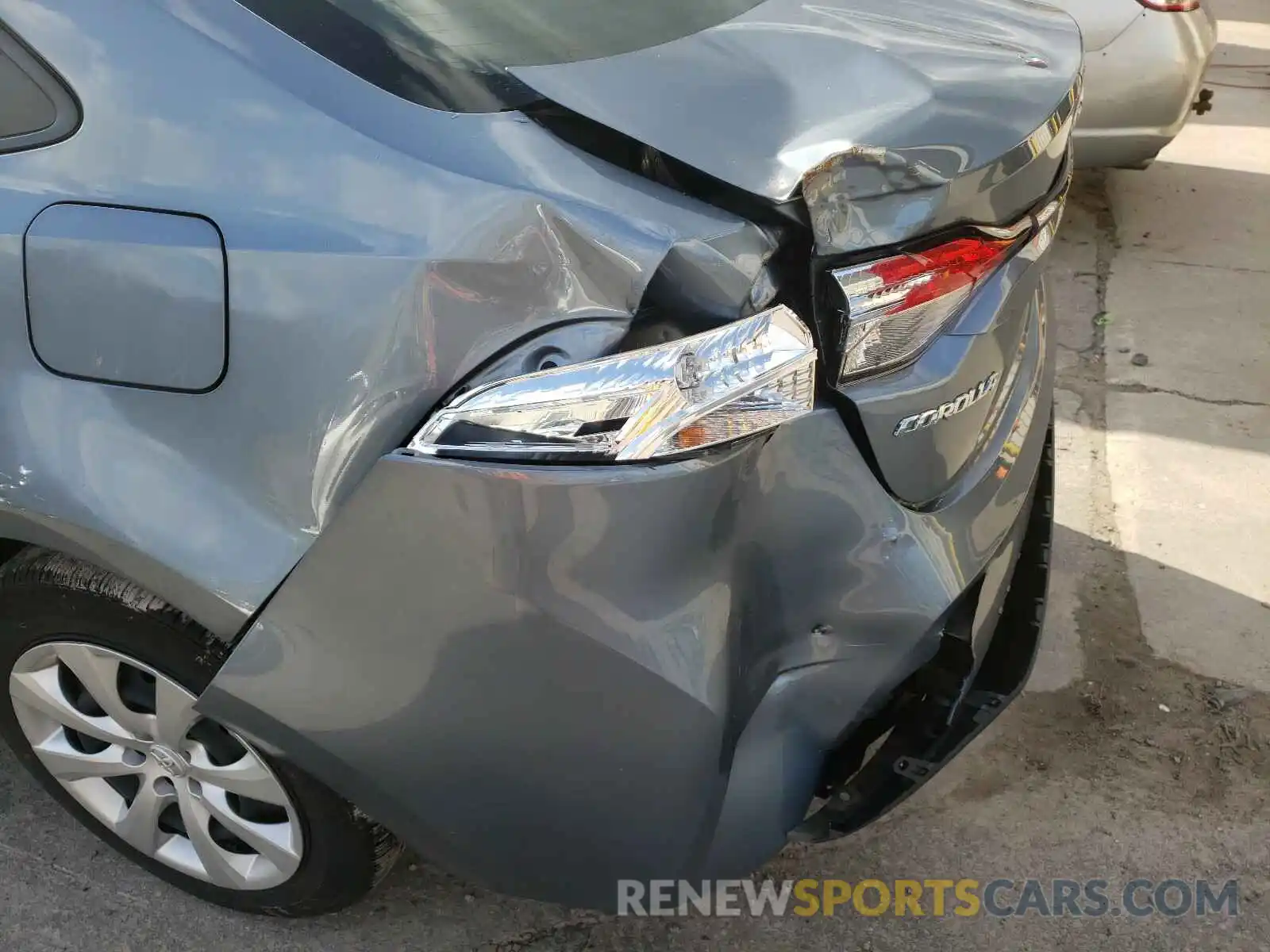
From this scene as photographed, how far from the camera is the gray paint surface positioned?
143 cm

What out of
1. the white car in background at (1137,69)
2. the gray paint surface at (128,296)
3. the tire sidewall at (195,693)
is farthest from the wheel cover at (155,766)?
the white car in background at (1137,69)

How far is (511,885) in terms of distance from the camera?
172 cm

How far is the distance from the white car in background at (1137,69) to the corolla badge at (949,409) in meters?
3.50

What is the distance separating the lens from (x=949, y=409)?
63.2 inches

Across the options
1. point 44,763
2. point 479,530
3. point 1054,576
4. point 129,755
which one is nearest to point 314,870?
point 129,755

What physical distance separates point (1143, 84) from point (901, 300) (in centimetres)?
389

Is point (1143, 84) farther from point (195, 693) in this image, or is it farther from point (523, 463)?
point (195, 693)

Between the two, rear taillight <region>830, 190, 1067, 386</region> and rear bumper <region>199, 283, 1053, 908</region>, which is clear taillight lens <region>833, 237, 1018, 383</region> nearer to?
rear taillight <region>830, 190, 1067, 386</region>

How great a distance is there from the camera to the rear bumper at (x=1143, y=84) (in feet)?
15.2

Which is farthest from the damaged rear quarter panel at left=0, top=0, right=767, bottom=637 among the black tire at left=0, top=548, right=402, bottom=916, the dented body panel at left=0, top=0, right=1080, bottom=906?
the black tire at left=0, top=548, right=402, bottom=916

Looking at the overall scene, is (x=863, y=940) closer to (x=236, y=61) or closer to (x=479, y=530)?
(x=479, y=530)

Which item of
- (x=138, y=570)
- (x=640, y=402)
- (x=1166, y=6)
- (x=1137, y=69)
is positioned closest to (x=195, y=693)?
(x=138, y=570)

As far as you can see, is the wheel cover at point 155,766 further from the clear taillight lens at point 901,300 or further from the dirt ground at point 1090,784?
the clear taillight lens at point 901,300

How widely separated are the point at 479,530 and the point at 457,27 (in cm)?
75
